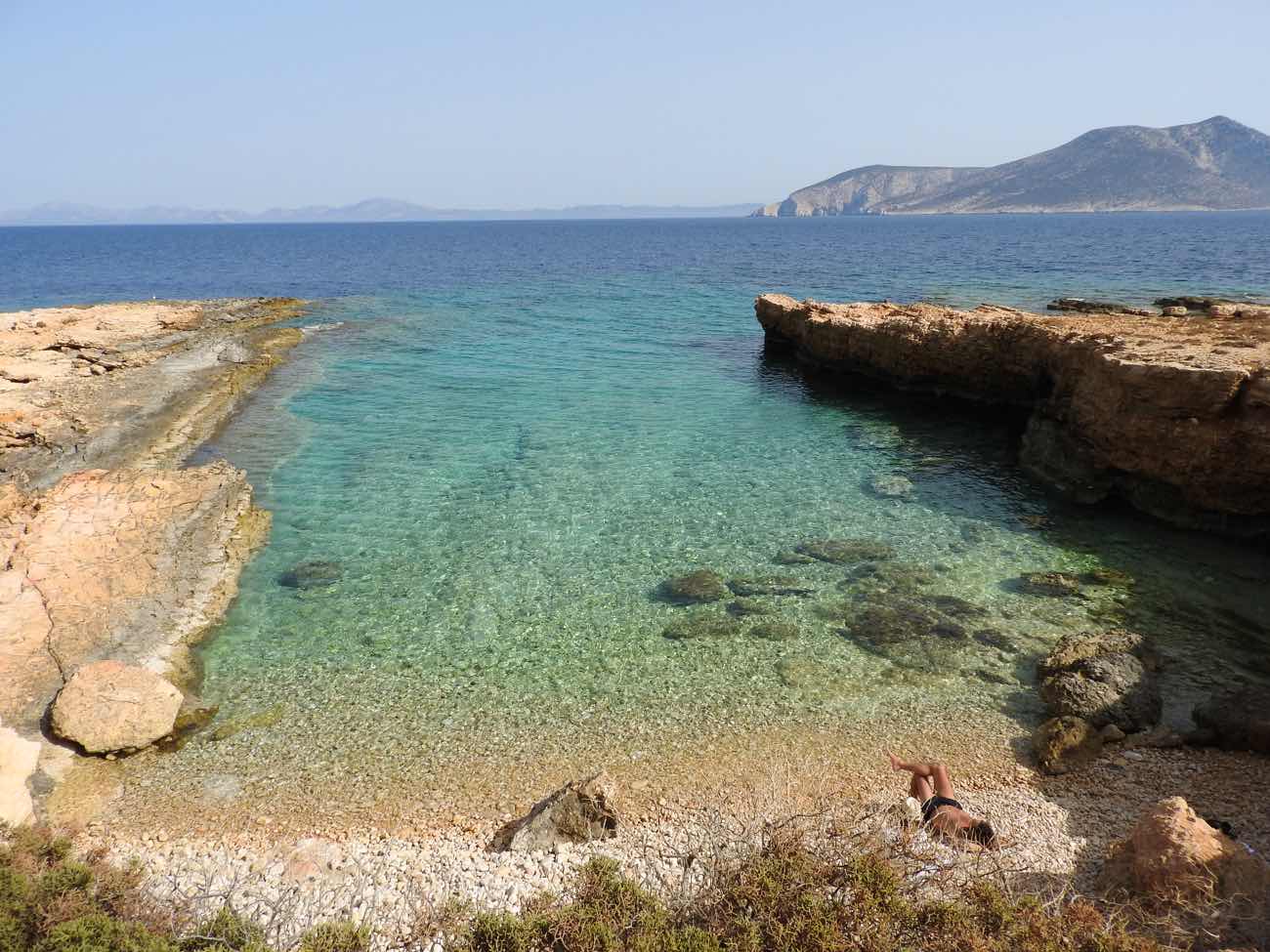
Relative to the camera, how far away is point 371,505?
17172mm

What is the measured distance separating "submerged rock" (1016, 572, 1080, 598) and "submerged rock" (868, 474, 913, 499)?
397 cm

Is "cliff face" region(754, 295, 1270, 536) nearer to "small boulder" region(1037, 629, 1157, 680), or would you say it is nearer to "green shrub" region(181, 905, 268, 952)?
"small boulder" region(1037, 629, 1157, 680)

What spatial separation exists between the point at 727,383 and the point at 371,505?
47.6 ft

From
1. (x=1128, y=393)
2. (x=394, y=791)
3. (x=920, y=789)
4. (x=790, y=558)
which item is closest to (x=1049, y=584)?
(x=790, y=558)

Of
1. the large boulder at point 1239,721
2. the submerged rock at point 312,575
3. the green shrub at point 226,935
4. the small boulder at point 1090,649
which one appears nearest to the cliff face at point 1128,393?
the small boulder at point 1090,649

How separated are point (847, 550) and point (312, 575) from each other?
33.5ft

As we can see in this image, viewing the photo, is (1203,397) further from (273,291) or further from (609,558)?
(273,291)

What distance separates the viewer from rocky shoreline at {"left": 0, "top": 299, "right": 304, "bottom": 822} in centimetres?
1047

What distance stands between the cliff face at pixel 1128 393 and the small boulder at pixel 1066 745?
8584 millimetres

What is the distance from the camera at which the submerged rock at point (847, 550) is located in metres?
14.6

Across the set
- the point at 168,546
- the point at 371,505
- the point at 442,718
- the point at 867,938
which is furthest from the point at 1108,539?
the point at 168,546

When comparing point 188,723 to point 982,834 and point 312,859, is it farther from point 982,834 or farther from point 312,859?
point 982,834

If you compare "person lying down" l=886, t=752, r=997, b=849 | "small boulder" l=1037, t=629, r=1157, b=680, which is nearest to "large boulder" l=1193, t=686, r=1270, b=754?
"small boulder" l=1037, t=629, r=1157, b=680

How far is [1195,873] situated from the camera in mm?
6609
